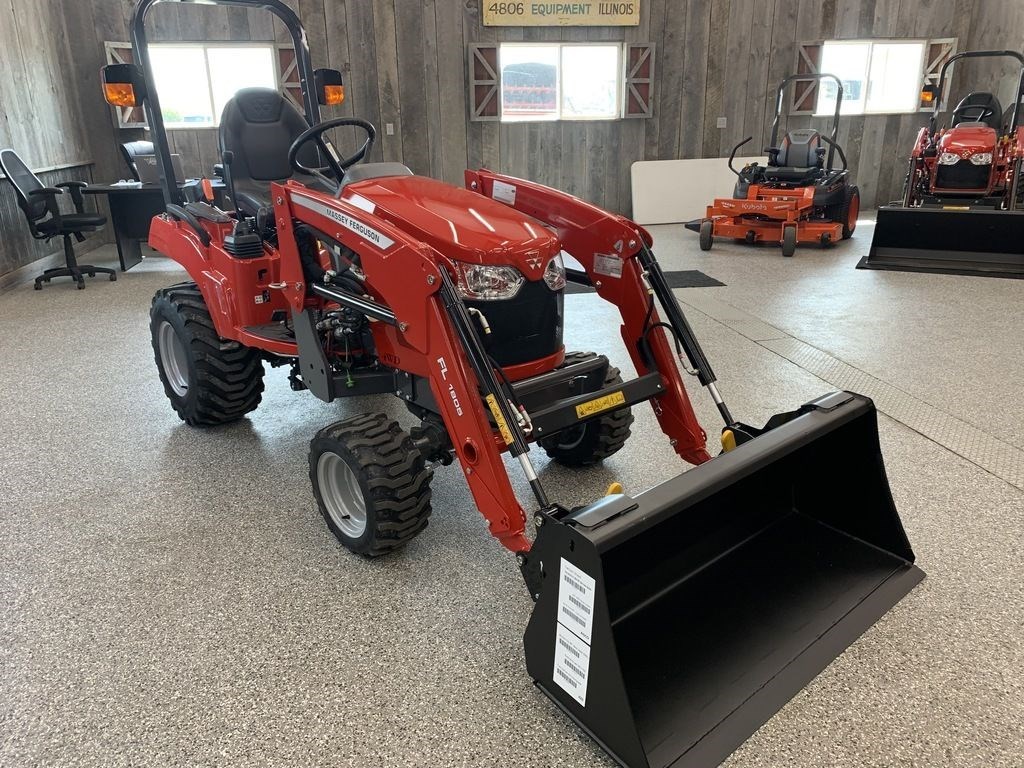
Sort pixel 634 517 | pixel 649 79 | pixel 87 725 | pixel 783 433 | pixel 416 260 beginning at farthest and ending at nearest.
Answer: pixel 649 79 → pixel 416 260 → pixel 783 433 → pixel 87 725 → pixel 634 517

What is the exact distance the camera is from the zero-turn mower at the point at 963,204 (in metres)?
5.46

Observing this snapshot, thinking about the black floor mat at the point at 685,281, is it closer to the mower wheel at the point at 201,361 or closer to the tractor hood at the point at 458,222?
the mower wheel at the point at 201,361

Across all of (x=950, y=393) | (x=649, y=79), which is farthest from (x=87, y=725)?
(x=649, y=79)

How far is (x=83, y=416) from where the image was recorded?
3098mm

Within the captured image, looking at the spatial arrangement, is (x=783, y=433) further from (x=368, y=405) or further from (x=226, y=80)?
(x=226, y=80)

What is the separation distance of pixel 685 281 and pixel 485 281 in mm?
3963

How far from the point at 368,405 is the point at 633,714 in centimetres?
206

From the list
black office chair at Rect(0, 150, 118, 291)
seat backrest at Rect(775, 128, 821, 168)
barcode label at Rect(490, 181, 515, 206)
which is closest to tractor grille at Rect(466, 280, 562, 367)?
barcode label at Rect(490, 181, 515, 206)

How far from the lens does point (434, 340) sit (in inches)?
71.1

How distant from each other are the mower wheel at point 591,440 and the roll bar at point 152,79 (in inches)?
69.3

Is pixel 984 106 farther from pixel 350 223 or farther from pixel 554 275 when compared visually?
pixel 350 223

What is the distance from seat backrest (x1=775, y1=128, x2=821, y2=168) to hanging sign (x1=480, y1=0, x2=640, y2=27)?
243 centimetres

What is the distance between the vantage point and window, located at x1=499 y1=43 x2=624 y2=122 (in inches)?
329

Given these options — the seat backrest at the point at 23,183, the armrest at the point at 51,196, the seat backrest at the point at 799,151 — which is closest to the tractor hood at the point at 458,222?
the seat backrest at the point at 23,183
